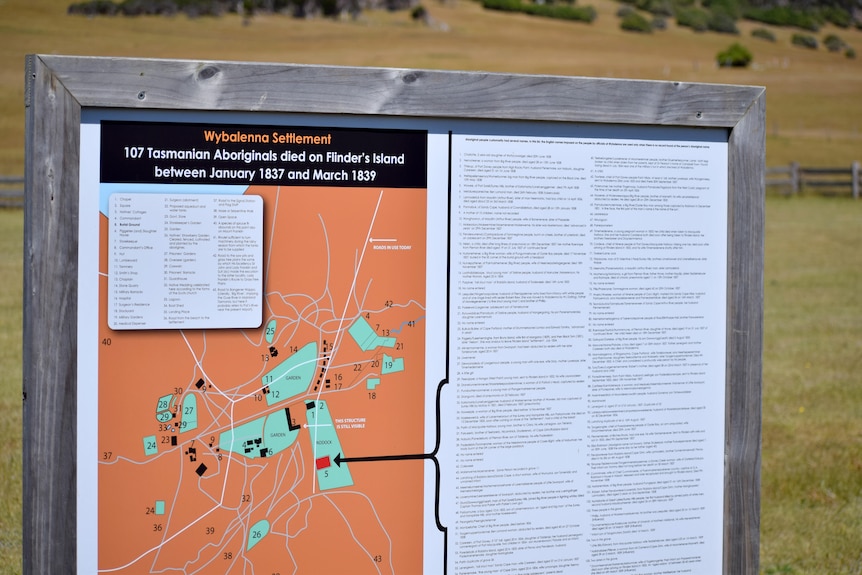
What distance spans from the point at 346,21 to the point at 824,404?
7394cm

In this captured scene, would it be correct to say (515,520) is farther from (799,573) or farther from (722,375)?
(799,573)

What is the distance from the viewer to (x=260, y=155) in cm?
288

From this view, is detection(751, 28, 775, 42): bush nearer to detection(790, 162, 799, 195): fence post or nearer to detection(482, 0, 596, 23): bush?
detection(482, 0, 596, 23): bush

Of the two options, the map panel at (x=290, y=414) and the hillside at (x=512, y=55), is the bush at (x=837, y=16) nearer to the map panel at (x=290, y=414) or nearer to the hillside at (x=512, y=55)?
the hillside at (x=512, y=55)

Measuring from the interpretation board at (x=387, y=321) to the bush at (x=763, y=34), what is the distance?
310 feet

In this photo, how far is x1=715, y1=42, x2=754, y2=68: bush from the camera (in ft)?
252

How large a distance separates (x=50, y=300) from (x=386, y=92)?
116 cm

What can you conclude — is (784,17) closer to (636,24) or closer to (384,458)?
(636,24)

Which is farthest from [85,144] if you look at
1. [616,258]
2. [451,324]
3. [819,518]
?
[819,518]

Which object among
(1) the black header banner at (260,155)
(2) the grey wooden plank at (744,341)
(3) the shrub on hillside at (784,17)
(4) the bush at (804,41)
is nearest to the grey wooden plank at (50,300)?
(1) the black header banner at (260,155)

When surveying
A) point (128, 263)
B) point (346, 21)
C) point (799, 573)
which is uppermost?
point (346, 21)

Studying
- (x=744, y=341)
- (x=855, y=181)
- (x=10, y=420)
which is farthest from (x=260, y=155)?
(x=855, y=181)

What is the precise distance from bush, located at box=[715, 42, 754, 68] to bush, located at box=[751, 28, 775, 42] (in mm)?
13686

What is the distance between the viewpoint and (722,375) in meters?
3.32
